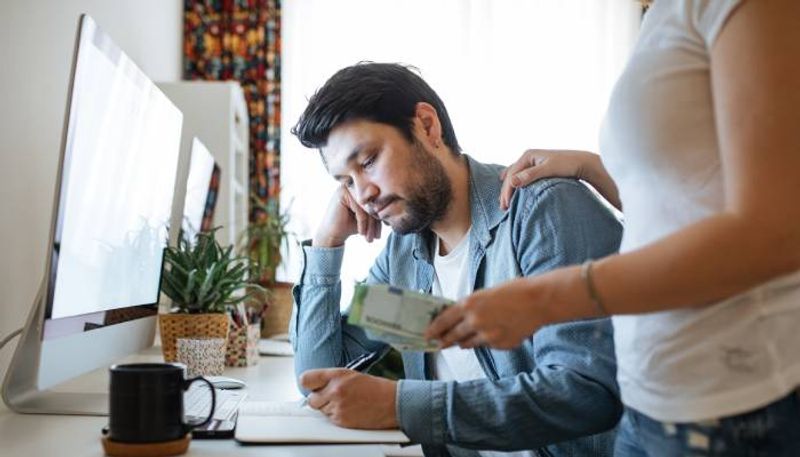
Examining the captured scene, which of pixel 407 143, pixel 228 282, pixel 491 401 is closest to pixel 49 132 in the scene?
pixel 228 282

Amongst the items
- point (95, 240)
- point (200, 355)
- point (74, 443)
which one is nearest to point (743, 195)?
point (74, 443)

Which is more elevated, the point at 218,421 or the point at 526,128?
the point at 526,128

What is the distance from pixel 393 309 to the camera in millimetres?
875

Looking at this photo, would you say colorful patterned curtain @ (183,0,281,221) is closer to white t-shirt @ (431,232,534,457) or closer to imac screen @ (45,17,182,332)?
imac screen @ (45,17,182,332)

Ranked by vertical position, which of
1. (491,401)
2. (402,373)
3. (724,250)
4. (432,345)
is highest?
(724,250)

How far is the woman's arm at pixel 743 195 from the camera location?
2.35 ft

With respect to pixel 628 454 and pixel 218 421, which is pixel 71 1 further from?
pixel 628 454

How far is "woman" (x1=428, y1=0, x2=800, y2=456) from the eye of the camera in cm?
72

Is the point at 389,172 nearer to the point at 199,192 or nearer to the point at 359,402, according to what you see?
the point at 359,402

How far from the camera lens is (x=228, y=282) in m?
1.91

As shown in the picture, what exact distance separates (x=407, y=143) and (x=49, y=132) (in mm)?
705

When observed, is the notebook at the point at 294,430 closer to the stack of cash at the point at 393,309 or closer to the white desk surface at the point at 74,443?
the white desk surface at the point at 74,443

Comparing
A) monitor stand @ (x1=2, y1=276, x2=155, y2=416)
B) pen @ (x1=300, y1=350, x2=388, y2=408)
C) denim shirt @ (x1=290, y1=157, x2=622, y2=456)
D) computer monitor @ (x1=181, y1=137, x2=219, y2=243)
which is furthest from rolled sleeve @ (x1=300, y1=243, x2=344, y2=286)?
computer monitor @ (x1=181, y1=137, x2=219, y2=243)

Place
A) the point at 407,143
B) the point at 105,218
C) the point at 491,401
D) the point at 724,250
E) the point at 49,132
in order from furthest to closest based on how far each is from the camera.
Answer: the point at 49,132 < the point at 407,143 < the point at 105,218 < the point at 491,401 < the point at 724,250
